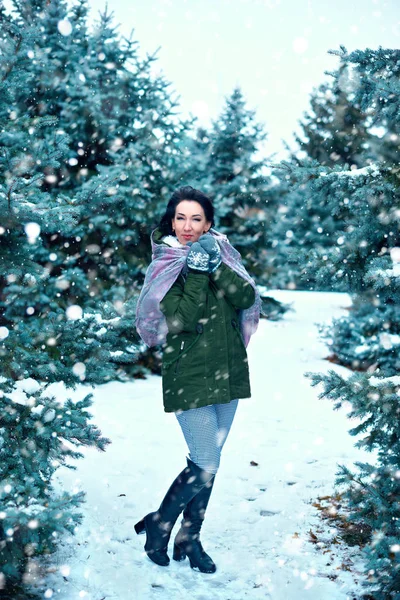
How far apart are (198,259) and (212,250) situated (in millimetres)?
116

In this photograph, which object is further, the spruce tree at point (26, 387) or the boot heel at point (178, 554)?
the boot heel at point (178, 554)

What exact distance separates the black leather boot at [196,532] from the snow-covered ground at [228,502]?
0.07 m

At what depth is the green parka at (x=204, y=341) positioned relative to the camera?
3.14 m

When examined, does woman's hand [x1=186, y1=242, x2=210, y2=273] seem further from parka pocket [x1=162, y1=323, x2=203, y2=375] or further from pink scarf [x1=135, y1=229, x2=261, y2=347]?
parka pocket [x1=162, y1=323, x2=203, y2=375]

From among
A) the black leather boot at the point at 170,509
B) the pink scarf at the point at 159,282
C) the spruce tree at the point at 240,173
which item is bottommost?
the black leather boot at the point at 170,509

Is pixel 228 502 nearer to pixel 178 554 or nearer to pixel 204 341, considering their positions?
pixel 178 554

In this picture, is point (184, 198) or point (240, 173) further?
point (240, 173)

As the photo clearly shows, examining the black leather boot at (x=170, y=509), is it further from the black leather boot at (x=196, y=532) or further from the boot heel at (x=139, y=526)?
the boot heel at (x=139, y=526)

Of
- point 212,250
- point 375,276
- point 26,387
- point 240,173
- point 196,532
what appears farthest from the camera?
point 240,173

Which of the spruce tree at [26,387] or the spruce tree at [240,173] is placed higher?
the spruce tree at [240,173]

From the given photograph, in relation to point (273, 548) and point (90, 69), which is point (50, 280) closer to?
point (90, 69)

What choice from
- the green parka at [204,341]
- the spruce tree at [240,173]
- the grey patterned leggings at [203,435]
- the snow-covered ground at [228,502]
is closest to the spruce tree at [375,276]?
the snow-covered ground at [228,502]

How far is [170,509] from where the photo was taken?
10.9 feet

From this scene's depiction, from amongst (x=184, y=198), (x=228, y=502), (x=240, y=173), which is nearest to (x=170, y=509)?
(x=228, y=502)
